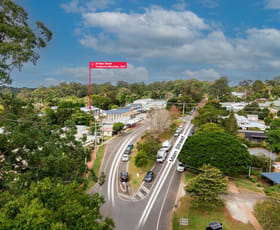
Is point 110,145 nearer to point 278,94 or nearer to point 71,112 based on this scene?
point 71,112

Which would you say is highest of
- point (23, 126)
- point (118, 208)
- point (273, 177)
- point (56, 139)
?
point (23, 126)

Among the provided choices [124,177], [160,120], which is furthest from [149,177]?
[160,120]

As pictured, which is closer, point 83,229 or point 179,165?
point 83,229

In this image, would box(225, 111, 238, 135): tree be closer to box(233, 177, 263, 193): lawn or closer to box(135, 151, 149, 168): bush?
box(233, 177, 263, 193): lawn

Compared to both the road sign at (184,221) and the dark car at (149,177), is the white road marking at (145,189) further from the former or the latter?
the road sign at (184,221)

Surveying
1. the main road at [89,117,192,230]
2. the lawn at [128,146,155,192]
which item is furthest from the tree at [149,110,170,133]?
the lawn at [128,146,155,192]

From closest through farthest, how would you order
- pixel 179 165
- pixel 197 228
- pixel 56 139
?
pixel 56 139 → pixel 197 228 → pixel 179 165

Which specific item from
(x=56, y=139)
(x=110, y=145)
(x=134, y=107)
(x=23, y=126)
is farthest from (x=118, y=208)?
(x=134, y=107)

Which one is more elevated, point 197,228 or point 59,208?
point 59,208
